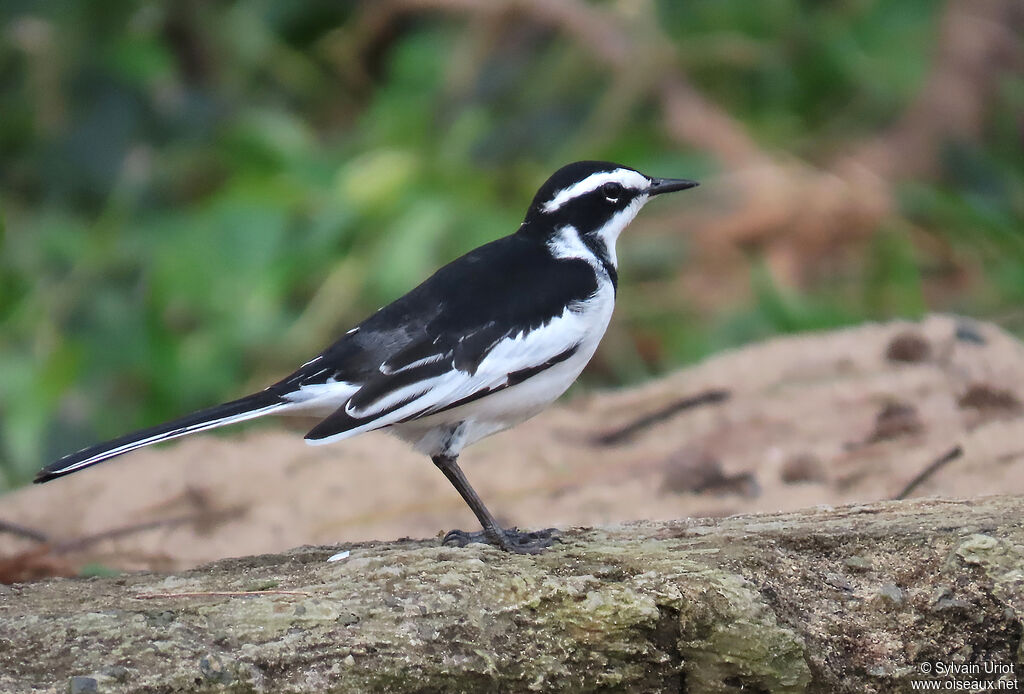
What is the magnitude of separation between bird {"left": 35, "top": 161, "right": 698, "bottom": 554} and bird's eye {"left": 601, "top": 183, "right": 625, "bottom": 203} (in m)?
0.27

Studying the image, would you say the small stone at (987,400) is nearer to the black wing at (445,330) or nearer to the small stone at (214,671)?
the black wing at (445,330)

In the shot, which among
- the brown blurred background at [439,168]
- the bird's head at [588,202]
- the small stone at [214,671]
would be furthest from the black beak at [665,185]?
the small stone at [214,671]

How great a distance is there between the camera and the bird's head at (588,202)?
4.59 metres

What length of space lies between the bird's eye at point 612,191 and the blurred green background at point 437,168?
10.8ft

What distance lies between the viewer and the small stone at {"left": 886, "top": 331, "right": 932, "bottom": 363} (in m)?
6.30

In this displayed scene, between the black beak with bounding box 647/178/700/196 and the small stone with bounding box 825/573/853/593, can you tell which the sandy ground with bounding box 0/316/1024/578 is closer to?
the black beak with bounding box 647/178/700/196

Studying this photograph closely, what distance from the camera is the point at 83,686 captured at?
281 centimetres

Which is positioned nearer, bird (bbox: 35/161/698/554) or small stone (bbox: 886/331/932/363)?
bird (bbox: 35/161/698/554)

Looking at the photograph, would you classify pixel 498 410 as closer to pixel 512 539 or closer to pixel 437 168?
pixel 512 539

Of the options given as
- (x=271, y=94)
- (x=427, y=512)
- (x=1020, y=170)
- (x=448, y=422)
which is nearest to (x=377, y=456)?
(x=427, y=512)

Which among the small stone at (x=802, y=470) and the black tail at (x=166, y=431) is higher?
the black tail at (x=166, y=431)

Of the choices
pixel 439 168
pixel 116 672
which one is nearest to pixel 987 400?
pixel 116 672

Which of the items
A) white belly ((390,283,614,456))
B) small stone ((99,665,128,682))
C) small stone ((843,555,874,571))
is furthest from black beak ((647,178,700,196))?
small stone ((99,665,128,682))

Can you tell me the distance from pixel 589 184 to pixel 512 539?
4.08 feet
